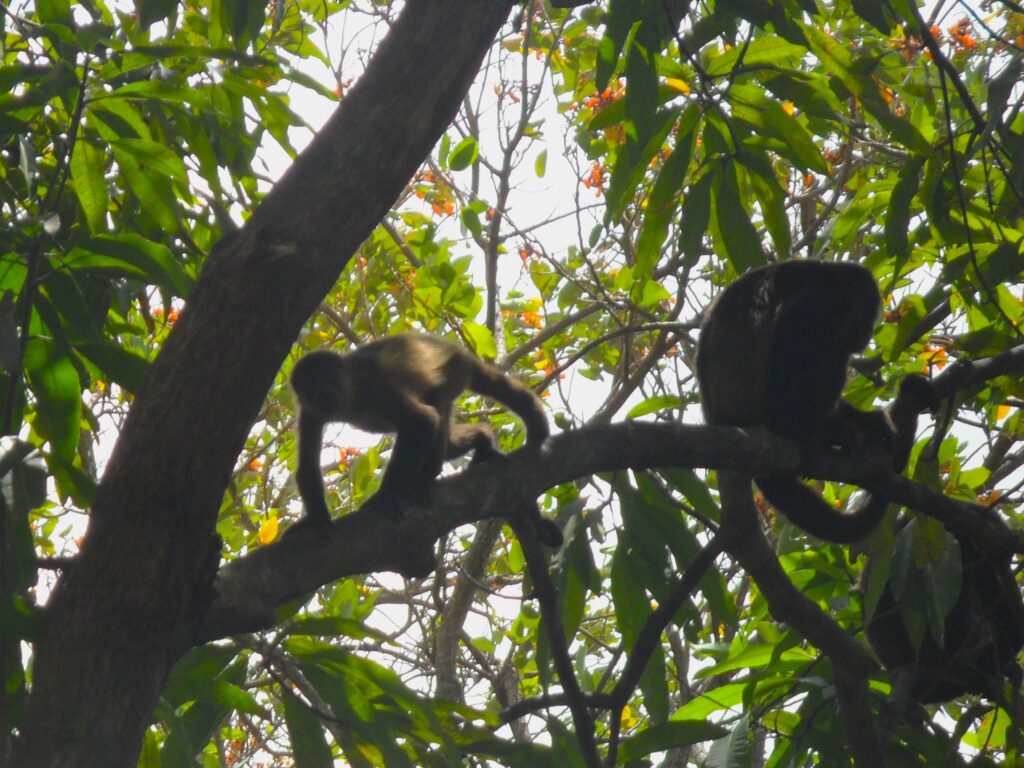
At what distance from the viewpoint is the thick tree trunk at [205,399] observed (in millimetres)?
1847

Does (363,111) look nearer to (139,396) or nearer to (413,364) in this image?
(139,396)

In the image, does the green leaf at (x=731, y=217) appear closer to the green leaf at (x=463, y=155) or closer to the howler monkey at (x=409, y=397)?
the howler monkey at (x=409, y=397)

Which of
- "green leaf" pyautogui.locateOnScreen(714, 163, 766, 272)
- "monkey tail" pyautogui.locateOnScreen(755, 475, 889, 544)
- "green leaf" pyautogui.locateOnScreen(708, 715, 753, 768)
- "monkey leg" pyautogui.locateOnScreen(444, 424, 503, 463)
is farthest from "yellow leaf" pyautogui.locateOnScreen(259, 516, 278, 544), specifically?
"green leaf" pyautogui.locateOnScreen(714, 163, 766, 272)

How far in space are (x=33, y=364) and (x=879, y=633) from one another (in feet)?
12.1

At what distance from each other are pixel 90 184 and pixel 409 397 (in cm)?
167

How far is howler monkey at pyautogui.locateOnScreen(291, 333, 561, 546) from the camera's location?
4.13m

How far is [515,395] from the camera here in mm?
4645

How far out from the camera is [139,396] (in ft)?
6.83

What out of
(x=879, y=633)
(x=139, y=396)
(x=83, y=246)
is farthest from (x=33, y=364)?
(x=879, y=633)

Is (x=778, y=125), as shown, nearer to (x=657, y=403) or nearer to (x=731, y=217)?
(x=731, y=217)

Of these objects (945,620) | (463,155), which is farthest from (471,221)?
(945,620)

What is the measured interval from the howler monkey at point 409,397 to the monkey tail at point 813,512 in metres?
0.84

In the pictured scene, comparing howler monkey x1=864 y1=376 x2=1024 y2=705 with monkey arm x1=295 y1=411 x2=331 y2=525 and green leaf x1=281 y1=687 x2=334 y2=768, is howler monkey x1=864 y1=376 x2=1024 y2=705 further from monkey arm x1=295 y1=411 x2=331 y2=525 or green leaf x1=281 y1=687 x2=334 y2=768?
monkey arm x1=295 y1=411 x2=331 y2=525

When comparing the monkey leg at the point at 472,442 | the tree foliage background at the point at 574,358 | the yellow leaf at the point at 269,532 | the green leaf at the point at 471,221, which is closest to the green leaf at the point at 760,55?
the tree foliage background at the point at 574,358
